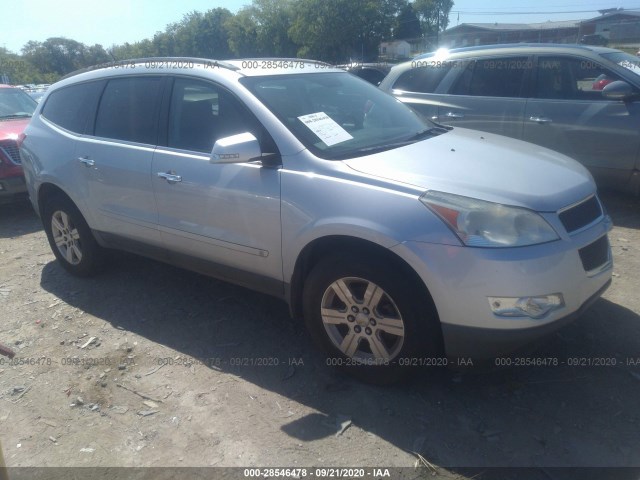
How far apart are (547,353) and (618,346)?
0.46 m

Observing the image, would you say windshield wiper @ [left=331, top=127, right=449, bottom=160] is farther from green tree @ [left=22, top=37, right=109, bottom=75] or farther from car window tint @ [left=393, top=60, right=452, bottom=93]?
green tree @ [left=22, top=37, right=109, bottom=75]

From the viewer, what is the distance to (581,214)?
2.85 metres

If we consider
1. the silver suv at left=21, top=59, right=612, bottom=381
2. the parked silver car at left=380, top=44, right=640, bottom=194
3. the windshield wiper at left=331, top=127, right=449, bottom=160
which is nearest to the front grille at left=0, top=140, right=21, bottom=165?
the silver suv at left=21, top=59, right=612, bottom=381

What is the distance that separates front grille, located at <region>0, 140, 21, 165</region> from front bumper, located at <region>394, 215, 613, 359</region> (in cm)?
646

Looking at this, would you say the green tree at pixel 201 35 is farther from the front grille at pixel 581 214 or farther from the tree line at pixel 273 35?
the front grille at pixel 581 214

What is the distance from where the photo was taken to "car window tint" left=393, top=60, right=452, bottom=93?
21.9ft

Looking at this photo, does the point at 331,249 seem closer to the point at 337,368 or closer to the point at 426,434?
the point at 337,368

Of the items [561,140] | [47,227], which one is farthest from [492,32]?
[47,227]

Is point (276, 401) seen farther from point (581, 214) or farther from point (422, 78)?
point (422, 78)

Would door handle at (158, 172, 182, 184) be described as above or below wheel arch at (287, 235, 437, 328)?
above

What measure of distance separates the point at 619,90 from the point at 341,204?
13.6 feet

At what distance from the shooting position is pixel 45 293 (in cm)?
468

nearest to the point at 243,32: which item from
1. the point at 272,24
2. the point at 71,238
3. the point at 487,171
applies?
the point at 272,24

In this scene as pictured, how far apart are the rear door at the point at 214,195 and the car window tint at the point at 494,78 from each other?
396 cm
